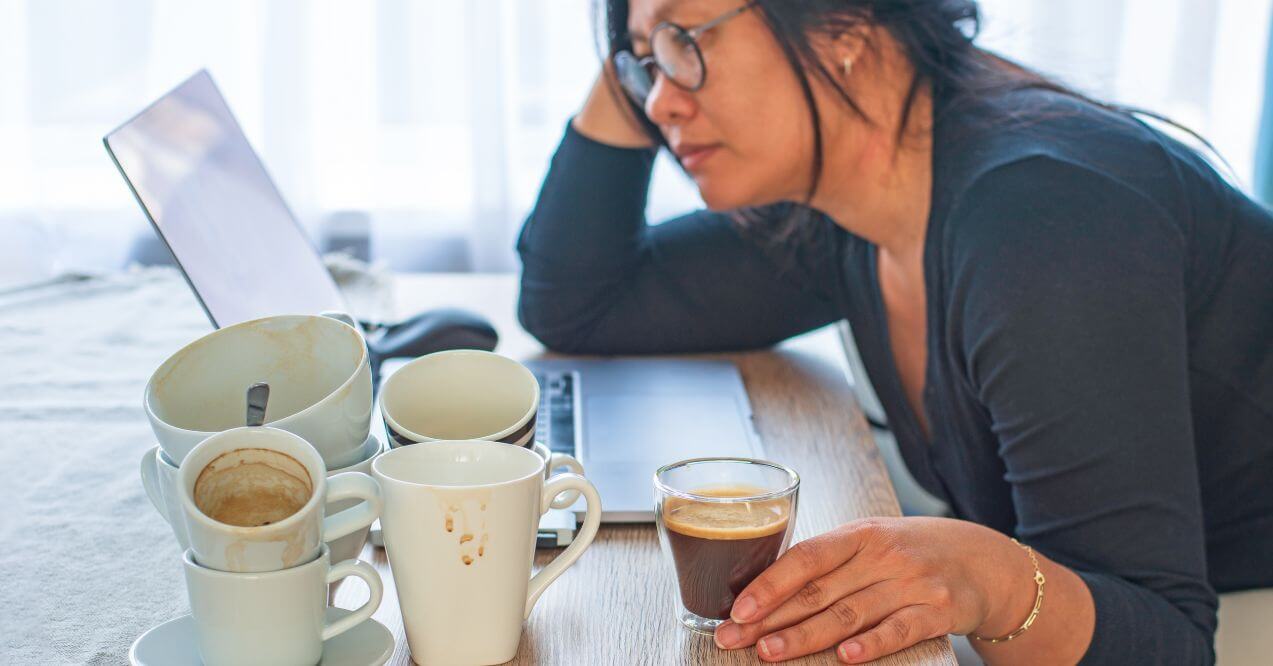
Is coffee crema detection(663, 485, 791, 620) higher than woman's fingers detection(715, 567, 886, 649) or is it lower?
higher

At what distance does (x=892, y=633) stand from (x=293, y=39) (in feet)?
5.97

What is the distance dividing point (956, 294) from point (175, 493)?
58 centimetres

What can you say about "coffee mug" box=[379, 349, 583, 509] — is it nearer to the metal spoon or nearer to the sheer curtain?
the metal spoon

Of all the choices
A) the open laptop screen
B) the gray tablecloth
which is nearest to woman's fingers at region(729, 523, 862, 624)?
the gray tablecloth

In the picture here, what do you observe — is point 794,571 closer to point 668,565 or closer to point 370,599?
point 668,565

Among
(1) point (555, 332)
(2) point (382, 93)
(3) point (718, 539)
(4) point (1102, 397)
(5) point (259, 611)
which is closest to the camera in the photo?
(5) point (259, 611)

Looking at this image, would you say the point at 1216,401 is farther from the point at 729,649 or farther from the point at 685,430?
the point at 729,649

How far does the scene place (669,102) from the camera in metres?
1.12

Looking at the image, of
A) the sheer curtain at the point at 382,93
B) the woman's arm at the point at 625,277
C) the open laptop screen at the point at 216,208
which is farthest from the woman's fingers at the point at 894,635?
the sheer curtain at the point at 382,93

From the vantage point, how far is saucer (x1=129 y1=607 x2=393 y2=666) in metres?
0.60

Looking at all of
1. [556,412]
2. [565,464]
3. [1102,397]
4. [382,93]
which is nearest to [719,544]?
[565,464]

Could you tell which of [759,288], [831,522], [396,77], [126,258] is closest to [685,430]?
[831,522]

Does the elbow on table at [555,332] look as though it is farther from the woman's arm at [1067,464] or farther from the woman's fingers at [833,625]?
the woman's fingers at [833,625]

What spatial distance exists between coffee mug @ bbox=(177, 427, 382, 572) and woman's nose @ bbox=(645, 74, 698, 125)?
626 millimetres
